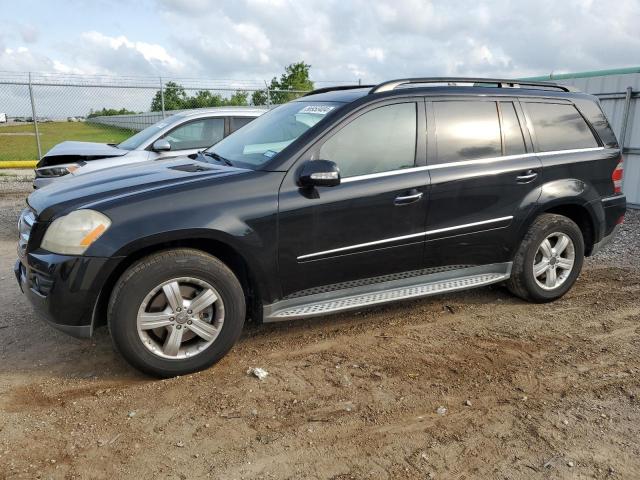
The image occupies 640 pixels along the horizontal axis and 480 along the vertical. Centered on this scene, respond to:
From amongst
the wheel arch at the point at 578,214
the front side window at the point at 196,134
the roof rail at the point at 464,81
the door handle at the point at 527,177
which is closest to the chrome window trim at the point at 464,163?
the door handle at the point at 527,177

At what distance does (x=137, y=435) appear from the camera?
9.12 feet

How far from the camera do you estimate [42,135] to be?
21688 millimetres

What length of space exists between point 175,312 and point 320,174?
1.24 meters

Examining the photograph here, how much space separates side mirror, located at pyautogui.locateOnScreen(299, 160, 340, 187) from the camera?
11.2 feet

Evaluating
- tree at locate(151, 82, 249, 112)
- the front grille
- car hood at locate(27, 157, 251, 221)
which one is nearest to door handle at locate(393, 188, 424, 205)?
car hood at locate(27, 157, 251, 221)

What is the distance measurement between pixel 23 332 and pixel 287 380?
7.24 ft

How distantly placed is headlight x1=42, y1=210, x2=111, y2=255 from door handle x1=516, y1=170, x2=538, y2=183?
10.2 ft

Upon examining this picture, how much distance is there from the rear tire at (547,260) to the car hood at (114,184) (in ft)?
8.18

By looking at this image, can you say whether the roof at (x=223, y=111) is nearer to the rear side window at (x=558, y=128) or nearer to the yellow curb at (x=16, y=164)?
the rear side window at (x=558, y=128)

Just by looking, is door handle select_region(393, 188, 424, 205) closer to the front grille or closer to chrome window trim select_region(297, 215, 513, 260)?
chrome window trim select_region(297, 215, 513, 260)

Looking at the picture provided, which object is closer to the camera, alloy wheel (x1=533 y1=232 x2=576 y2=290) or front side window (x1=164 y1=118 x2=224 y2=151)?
alloy wheel (x1=533 y1=232 x2=576 y2=290)

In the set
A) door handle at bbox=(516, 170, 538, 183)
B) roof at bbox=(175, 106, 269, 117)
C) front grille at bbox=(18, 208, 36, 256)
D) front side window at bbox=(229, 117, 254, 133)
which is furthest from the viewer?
front side window at bbox=(229, 117, 254, 133)

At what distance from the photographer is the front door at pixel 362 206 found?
11.5 ft

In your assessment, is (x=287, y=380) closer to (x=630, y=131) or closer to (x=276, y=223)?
(x=276, y=223)
